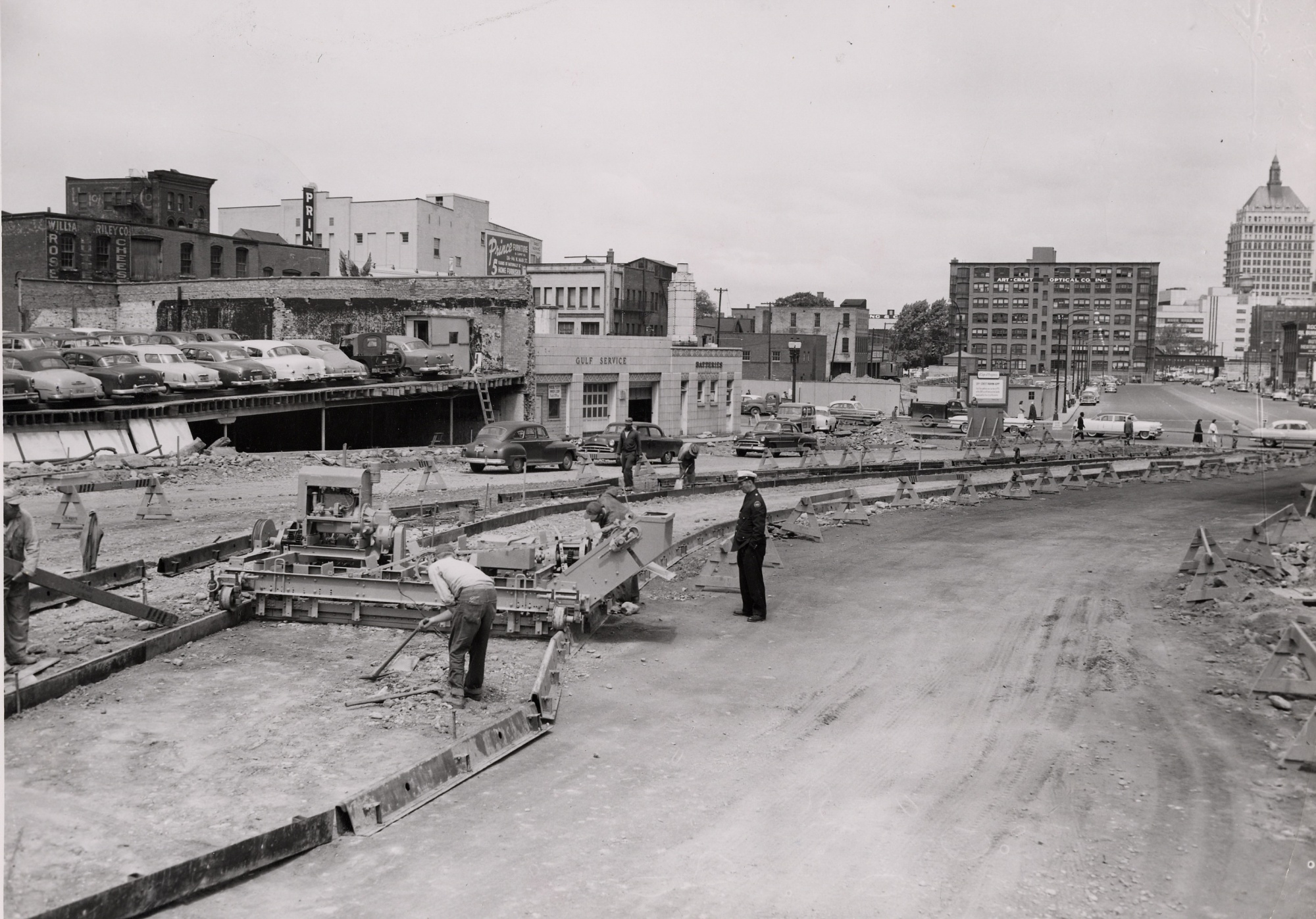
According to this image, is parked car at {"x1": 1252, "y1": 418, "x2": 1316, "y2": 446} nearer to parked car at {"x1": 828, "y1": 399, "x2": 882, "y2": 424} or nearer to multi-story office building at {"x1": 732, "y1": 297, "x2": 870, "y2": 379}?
parked car at {"x1": 828, "y1": 399, "x2": 882, "y2": 424}

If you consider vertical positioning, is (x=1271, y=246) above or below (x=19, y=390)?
above

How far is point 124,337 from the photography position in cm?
3934

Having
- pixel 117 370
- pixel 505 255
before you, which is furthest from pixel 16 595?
pixel 505 255

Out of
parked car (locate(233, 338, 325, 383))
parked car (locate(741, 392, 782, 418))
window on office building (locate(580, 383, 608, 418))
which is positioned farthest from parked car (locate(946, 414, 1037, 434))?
parked car (locate(233, 338, 325, 383))

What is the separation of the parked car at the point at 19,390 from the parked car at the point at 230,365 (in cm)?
642

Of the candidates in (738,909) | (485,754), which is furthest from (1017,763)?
(485,754)

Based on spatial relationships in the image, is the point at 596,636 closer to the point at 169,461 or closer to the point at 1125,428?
the point at 169,461

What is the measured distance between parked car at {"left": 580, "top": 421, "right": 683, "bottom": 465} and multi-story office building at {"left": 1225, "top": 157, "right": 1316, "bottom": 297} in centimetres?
2547

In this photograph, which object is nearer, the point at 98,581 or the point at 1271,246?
the point at 98,581

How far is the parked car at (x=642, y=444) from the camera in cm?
3512

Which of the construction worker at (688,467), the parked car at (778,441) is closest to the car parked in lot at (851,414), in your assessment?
the parked car at (778,441)

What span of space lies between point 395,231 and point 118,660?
62733 millimetres

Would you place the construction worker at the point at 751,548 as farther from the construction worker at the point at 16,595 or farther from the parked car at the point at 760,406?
the parked car at the point at 760,406

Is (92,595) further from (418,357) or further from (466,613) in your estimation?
(418,357)
